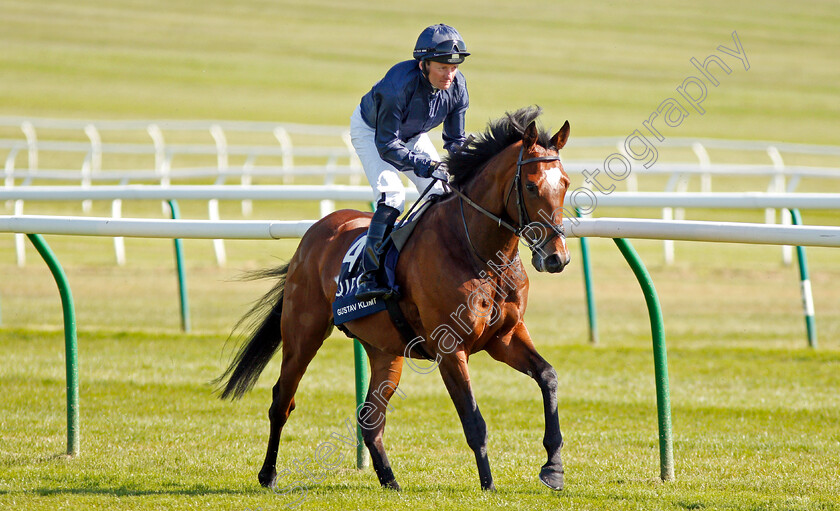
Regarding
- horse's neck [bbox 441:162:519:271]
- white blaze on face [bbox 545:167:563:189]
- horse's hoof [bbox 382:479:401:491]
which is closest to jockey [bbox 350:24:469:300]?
horse's neck [bbox 441:162:519:271]

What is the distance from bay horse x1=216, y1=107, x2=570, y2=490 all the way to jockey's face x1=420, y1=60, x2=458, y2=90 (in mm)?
311

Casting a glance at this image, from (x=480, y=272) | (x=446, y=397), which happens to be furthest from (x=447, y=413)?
(x=480, y=272)

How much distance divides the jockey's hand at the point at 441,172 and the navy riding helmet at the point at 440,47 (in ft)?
1.50

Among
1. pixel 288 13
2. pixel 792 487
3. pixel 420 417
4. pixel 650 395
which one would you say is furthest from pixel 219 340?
pixel 288 13

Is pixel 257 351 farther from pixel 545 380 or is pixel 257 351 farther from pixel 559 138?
pixel 559 138

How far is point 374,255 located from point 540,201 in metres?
0.87

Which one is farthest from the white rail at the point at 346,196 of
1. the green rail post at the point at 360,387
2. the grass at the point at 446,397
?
the green rail post at the point at 360,387

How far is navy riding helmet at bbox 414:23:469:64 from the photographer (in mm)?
4422

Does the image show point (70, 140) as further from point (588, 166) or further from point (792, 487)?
point (792, 487)

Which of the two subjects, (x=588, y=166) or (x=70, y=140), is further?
(x=70, y=140)

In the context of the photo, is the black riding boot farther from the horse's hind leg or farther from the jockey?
the horse's hind leg

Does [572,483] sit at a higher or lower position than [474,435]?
lower

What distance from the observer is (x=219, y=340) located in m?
8.39

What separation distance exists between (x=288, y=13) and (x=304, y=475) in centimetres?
4790
